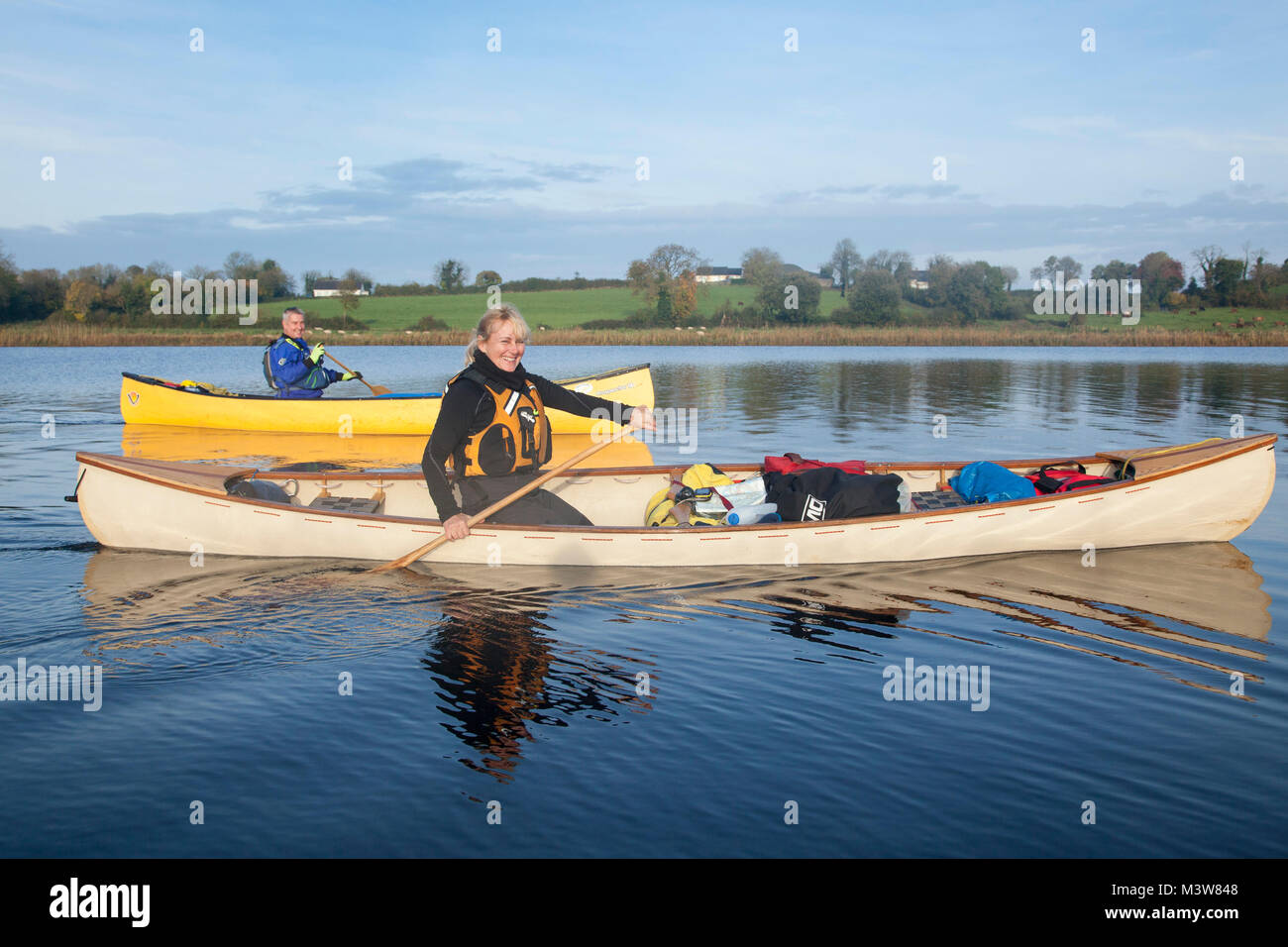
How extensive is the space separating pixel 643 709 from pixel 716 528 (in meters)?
2.12

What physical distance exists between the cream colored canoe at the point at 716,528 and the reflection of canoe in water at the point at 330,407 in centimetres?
602

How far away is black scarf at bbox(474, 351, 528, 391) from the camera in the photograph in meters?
5.75

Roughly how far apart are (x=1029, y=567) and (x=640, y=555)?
2661mm

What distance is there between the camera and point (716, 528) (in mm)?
6121

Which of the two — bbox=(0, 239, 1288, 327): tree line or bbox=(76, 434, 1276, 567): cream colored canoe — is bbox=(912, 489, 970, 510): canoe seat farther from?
bbox=(0, 239, 1288, 327): tree line

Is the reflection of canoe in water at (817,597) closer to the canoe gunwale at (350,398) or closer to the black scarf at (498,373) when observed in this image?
the black scarf at (498,373)

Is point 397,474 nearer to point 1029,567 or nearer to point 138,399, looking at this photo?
point 1029,567

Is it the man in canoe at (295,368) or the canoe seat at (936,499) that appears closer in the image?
the canoe seat at (936,499)

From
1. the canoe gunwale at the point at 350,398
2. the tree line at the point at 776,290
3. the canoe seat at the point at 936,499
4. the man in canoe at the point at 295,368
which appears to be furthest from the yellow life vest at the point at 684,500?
the tree line at the point at 776,290

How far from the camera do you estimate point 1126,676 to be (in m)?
4.53

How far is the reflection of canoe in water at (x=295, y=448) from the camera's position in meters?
11.7

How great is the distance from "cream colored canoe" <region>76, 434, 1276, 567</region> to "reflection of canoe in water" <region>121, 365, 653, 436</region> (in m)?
6.02
